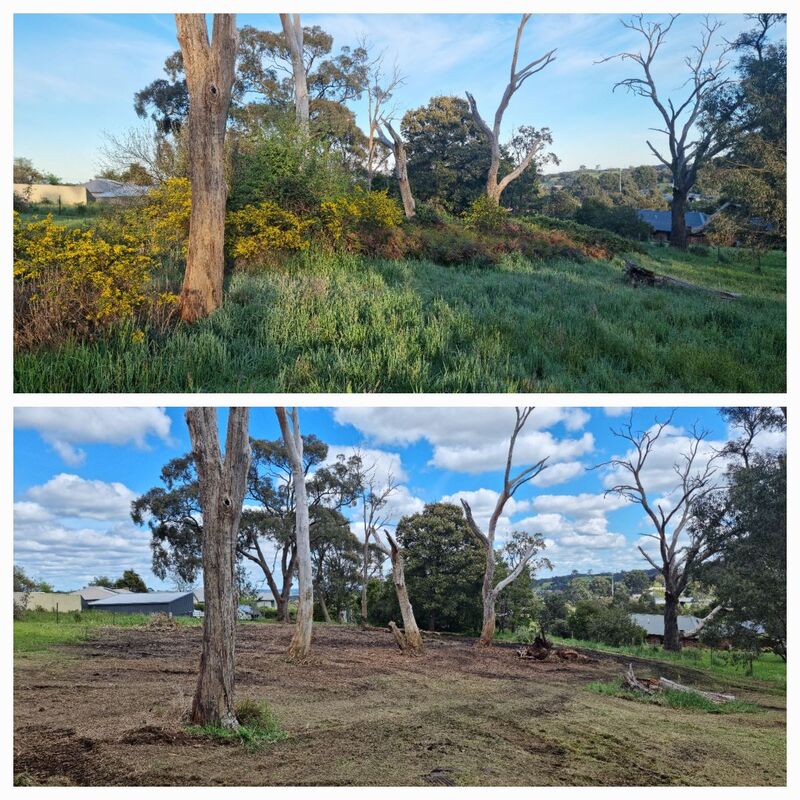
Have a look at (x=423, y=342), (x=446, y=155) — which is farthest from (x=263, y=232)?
(x=446, y=155)

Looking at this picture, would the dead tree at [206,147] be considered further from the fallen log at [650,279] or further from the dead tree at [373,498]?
the fallen log at [650,279]

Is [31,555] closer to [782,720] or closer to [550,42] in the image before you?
[782,720]

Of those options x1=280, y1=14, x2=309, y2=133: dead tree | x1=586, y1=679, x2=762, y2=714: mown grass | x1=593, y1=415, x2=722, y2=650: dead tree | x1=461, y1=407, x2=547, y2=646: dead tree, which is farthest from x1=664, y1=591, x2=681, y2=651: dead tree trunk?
x1=280, y1=14, x2=309, y2=133: dead tree

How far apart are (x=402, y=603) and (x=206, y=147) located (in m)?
4.58

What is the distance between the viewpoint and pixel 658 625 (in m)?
5.98

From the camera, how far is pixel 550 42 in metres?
6.69

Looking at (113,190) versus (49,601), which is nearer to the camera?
(49,601)

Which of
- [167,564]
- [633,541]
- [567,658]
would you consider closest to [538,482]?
[633,541]

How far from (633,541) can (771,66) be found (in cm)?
554

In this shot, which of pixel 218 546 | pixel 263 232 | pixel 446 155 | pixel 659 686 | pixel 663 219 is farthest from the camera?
pixel 663 219

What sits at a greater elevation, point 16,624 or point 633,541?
point 633,541

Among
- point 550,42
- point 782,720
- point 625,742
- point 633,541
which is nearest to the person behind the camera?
point 625,742

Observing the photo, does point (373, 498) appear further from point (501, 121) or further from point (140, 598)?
point (501, 121)

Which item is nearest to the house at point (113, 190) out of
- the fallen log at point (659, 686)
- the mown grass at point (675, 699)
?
the mown grass at point (675, 699)
